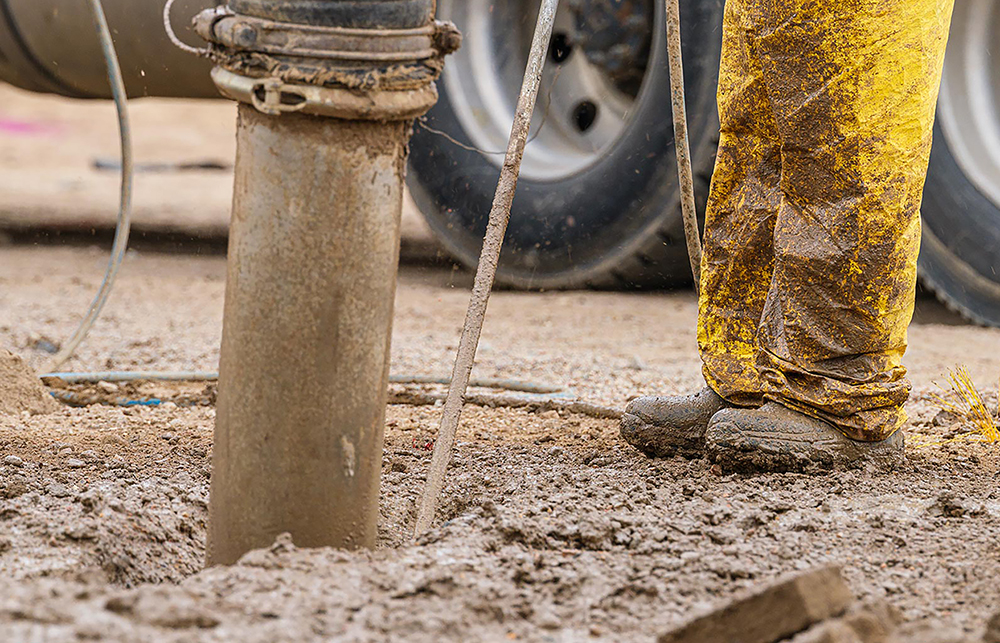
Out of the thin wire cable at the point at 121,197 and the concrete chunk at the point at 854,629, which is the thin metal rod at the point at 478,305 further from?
the thin wire cable at the point at 121,197

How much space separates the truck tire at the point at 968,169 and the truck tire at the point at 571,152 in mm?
730

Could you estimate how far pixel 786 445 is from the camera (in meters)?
2.17

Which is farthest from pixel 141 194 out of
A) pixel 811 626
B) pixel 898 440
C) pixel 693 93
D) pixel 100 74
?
pixel 811 626

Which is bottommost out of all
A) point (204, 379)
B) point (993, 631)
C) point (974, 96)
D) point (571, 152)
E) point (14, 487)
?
point (204, 379)

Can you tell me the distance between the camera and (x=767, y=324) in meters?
2.24

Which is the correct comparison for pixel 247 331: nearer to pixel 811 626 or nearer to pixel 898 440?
pixel 811 626

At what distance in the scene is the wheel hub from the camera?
421cm

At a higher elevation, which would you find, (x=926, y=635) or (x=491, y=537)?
(x=926, y=635)

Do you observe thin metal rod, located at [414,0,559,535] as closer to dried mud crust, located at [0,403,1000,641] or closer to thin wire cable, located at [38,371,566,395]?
dried mud crust, located at [0,403,1000,641]

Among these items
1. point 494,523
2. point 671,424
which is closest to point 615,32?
point 671,424

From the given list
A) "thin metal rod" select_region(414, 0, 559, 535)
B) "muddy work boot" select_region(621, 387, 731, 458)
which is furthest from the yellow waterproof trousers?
"thin metal rod" select_region(414, 0, 559, 535)

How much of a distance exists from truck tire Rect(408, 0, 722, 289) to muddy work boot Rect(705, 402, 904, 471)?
177 centimetres

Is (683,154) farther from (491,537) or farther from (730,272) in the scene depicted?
(491,537)

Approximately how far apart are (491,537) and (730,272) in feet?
2.65
